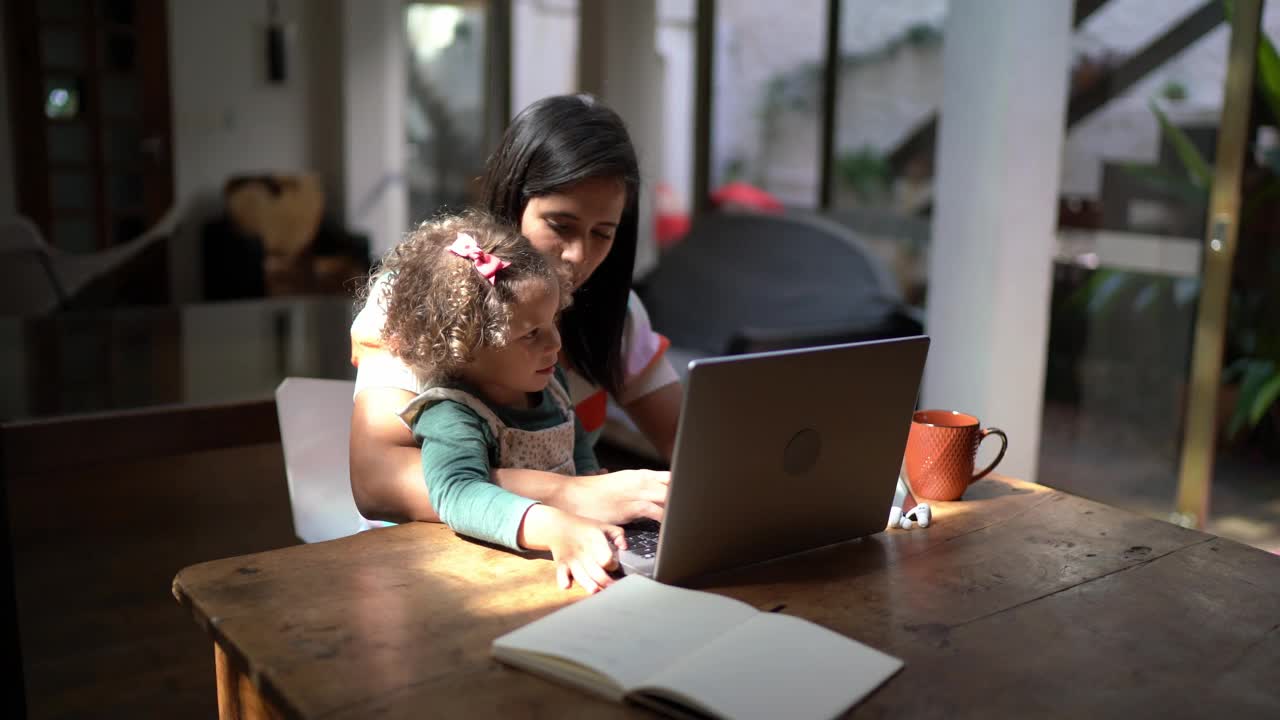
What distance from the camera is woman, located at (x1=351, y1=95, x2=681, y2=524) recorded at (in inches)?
50.4

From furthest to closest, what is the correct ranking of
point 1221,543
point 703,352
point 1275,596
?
point 703,352
point 1221,543
point 1275,596

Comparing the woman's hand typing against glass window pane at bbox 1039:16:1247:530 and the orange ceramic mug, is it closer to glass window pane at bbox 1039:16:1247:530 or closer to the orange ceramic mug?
the orange ceramic mug

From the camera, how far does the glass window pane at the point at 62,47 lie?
13.8 ft

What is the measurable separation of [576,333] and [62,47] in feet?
11.2

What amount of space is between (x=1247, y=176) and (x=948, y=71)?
3.13 feet

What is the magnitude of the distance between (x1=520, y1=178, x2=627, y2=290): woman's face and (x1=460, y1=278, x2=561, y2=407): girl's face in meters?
0.20

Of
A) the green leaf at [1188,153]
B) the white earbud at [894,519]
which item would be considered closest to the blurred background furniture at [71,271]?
the green leaf at [1188,153]

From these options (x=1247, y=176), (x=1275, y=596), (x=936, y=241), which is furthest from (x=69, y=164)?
(x=1275, y=596)

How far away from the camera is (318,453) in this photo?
189 cm

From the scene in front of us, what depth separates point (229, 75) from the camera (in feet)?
14.9

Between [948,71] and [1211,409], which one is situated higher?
[948,71]

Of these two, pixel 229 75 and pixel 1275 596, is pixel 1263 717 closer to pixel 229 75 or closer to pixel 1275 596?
pixel 1275 596

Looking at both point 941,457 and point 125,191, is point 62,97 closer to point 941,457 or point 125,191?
point 125,191

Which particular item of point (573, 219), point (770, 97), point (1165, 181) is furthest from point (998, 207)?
point (770, 97)
